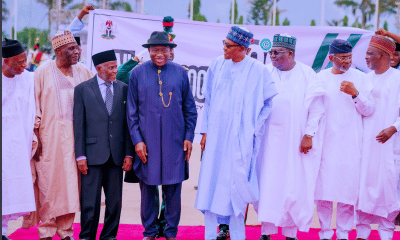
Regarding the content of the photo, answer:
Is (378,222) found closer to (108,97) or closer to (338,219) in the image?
(338,219)

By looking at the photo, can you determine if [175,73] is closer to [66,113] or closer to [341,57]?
[66,113]

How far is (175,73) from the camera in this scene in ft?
15.6

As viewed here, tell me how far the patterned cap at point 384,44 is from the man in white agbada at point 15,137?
3422mm

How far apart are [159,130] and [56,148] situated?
37.3 inches

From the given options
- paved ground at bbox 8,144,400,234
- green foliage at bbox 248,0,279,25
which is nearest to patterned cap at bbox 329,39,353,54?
paved ground at bbox 8,144,400,234

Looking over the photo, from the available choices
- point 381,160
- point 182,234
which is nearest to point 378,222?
point 381,160

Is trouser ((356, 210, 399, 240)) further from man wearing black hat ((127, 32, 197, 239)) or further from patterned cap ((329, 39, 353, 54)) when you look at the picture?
Result: man wearing black hat ((127, 32, 197, 239))

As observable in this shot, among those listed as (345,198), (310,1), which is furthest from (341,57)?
(310,1)

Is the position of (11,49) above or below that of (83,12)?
below

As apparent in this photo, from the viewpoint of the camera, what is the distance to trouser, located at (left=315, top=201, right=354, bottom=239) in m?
4.87

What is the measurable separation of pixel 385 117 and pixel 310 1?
22.5 feet

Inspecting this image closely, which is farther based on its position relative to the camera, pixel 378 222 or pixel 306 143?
pixel 378 222

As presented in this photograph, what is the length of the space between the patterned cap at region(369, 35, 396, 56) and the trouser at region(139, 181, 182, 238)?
245cm

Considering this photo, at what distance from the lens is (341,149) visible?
4.89 metres
